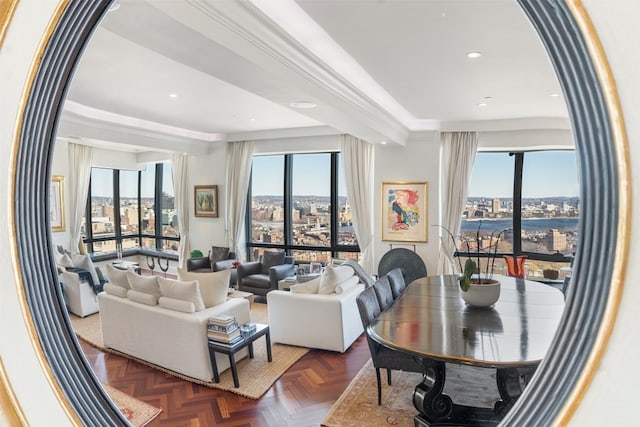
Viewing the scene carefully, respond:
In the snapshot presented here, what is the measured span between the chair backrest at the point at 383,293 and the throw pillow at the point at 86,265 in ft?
13.5

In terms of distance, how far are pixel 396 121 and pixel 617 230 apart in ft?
14.5

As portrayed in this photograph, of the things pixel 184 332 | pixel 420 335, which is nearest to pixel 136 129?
pixel 184 332

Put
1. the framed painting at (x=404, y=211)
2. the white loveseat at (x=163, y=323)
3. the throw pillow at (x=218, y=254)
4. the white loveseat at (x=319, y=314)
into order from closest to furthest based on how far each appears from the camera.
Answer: the white loveseat at (x=163, y=323)
the white loveseat at (x=319, y=314)
the framed painting at (x=404, y=211)
the throw pillow at (x=218, y=254)

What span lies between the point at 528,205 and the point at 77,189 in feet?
25.1

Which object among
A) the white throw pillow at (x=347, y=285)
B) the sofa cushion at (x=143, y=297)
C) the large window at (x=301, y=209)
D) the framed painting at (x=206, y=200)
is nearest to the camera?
the sofa cushion at (x=143, y=297)

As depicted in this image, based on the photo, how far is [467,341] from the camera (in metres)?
2.44

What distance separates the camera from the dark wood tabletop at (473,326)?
88.3 inches

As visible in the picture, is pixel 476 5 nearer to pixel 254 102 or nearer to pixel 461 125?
pixel 254 102

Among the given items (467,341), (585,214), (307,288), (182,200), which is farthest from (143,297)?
(182,200)

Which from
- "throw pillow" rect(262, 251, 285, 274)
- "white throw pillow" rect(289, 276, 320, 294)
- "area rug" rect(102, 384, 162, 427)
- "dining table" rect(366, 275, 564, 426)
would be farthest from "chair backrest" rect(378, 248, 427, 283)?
"area rug" rect(102, 384, 162, 427)

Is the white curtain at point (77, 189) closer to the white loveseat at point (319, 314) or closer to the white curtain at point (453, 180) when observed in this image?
the white loveseat at point (319, 314)

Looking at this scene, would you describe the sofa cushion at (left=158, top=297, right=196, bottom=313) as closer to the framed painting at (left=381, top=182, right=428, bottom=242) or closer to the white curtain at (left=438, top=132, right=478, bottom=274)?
the framed painting at (left=381, top=182, right=428, bottom=242)

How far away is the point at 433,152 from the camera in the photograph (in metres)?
5.75

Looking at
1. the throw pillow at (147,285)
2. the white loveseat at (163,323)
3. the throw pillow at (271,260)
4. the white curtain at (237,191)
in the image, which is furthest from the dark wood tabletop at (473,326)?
the white curtain at (237,191)
